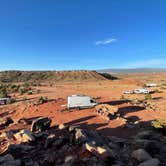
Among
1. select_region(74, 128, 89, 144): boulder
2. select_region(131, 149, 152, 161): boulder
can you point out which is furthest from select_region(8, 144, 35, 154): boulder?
select_region(131, 149, 152, 161): boulder

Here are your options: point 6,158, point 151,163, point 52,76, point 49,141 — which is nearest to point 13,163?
point 6,158

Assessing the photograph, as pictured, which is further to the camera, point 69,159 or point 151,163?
point 69,159

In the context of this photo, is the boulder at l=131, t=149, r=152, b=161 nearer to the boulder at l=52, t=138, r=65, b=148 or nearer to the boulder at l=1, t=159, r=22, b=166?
the boulder at l=52, t=138, r=65, b=148

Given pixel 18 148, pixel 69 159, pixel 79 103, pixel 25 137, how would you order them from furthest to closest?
pixel 79 103, pixel 25 137, pixel 18 148, pixel 69 159

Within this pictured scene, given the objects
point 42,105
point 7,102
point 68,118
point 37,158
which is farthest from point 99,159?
point 7,102

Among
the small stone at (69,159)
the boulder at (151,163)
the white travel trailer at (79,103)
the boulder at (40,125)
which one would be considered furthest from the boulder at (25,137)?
the white travel trailer at (79,103)

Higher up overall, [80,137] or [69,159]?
[80,137]

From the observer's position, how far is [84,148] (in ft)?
36.4

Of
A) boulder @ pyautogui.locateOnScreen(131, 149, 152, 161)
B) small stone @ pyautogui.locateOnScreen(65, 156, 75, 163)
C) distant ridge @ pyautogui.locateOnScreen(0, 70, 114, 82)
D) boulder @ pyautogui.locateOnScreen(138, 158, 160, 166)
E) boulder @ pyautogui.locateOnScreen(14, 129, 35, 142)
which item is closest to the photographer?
boulder @ pyautogui.locateOnScreen(138, 158, 160, 166)

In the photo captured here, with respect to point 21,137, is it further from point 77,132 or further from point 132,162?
point 132,162

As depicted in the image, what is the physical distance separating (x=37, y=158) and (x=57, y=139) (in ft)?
6.49

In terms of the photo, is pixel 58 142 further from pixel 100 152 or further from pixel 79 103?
pixel 79 103

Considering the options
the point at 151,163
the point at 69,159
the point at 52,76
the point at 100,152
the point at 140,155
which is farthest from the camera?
the point at 52,76

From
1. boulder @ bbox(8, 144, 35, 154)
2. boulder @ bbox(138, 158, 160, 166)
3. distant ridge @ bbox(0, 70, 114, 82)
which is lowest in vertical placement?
distant ridge @ bbox(0, 70, 114, 82)
